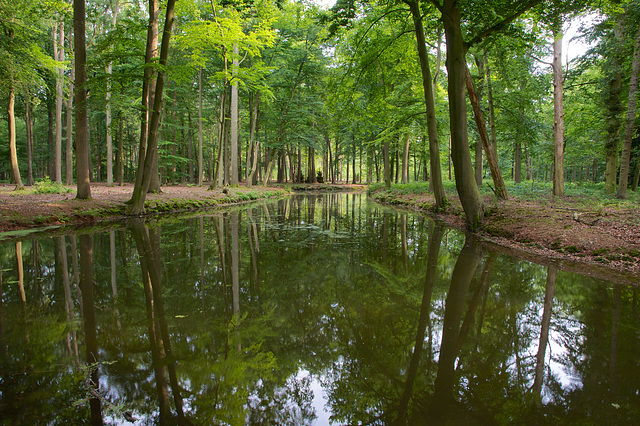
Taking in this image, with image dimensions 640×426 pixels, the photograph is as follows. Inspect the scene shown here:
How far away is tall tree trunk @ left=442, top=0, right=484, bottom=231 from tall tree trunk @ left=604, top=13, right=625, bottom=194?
10228 mm

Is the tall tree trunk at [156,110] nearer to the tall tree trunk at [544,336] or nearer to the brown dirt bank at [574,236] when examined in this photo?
the brown dirt bank at [574,236]

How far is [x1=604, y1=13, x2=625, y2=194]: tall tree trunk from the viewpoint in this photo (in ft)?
45.5

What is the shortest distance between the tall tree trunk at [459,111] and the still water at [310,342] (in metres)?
3.33

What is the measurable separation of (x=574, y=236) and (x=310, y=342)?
6.55 m

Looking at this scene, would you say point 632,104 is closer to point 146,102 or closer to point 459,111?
point 459,111

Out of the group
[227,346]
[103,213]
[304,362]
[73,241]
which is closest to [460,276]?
[304,362]

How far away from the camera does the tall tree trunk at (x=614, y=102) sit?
45.5 ft

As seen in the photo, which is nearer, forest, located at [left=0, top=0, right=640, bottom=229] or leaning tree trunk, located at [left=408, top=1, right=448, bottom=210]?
forest, located at [left=0, top=0, right=640, bottom=229]

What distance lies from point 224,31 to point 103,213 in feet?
26.5

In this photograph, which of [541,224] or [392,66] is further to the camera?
[392,66]

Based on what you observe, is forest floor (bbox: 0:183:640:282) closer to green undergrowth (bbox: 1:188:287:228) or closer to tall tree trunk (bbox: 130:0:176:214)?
green undergrowth (bbox: 1:188:287:228)

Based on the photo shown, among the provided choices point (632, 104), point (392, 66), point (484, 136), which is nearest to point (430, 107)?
point (484, 136)

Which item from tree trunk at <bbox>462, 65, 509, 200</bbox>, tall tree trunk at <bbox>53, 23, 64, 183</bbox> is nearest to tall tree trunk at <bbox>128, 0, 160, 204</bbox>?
tall tree trunk at <bbox>53, 23, 64, 183</bbox>

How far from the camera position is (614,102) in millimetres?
14695
